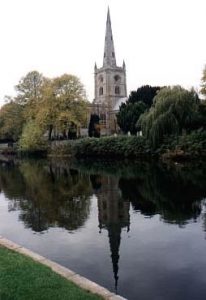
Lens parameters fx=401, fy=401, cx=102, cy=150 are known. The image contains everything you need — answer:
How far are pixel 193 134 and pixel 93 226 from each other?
3094 cm

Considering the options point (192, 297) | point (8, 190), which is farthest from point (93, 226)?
point (8, 190)

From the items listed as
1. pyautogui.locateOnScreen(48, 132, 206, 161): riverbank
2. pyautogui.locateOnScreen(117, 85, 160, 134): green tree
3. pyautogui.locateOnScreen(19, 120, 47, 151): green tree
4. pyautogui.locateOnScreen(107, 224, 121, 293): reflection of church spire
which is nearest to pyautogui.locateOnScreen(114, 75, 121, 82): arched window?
pyautogui.locateOnScreen(117, 85, 160, 134): green tree

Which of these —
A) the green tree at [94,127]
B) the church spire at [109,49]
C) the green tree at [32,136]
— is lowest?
the green tree at [32,136]

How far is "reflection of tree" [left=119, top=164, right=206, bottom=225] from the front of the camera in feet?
55.7

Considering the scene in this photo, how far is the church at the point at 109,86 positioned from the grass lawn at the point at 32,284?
308 feet

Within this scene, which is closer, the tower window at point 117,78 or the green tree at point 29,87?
the green tree at point 29,87

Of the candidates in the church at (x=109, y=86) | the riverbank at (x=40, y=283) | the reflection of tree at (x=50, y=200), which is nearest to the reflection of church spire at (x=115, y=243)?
the reflection of tree at (x=50, y=200)

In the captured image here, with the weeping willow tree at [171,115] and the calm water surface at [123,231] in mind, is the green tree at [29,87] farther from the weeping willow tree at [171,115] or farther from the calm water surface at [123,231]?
the calm water surface at [123,231]

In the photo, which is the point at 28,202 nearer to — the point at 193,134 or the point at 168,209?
the point at 168,209

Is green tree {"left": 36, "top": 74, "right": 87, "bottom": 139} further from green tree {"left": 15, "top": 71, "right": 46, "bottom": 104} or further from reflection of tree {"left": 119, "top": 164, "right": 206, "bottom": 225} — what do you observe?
reflection of tree {"left": 119, "top": 164, "right": 206, "bottom": 225}

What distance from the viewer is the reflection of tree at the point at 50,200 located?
16.3 m

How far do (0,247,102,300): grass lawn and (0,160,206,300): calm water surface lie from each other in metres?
1.81

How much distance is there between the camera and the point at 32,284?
24.5 ft

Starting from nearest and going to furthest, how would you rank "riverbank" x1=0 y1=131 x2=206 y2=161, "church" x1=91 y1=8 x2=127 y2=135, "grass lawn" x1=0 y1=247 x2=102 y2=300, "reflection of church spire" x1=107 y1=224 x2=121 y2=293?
"grass lawn" x1=0 y1=247 x2=102 y2=300 < "reflection of church spire" x1=107 y1=224 x2=121 y2=293 < "riverbank" x1=0 y1=131 x2=206 y2=161 < "church" x1=91 y1=8 x2=127 y2=135
